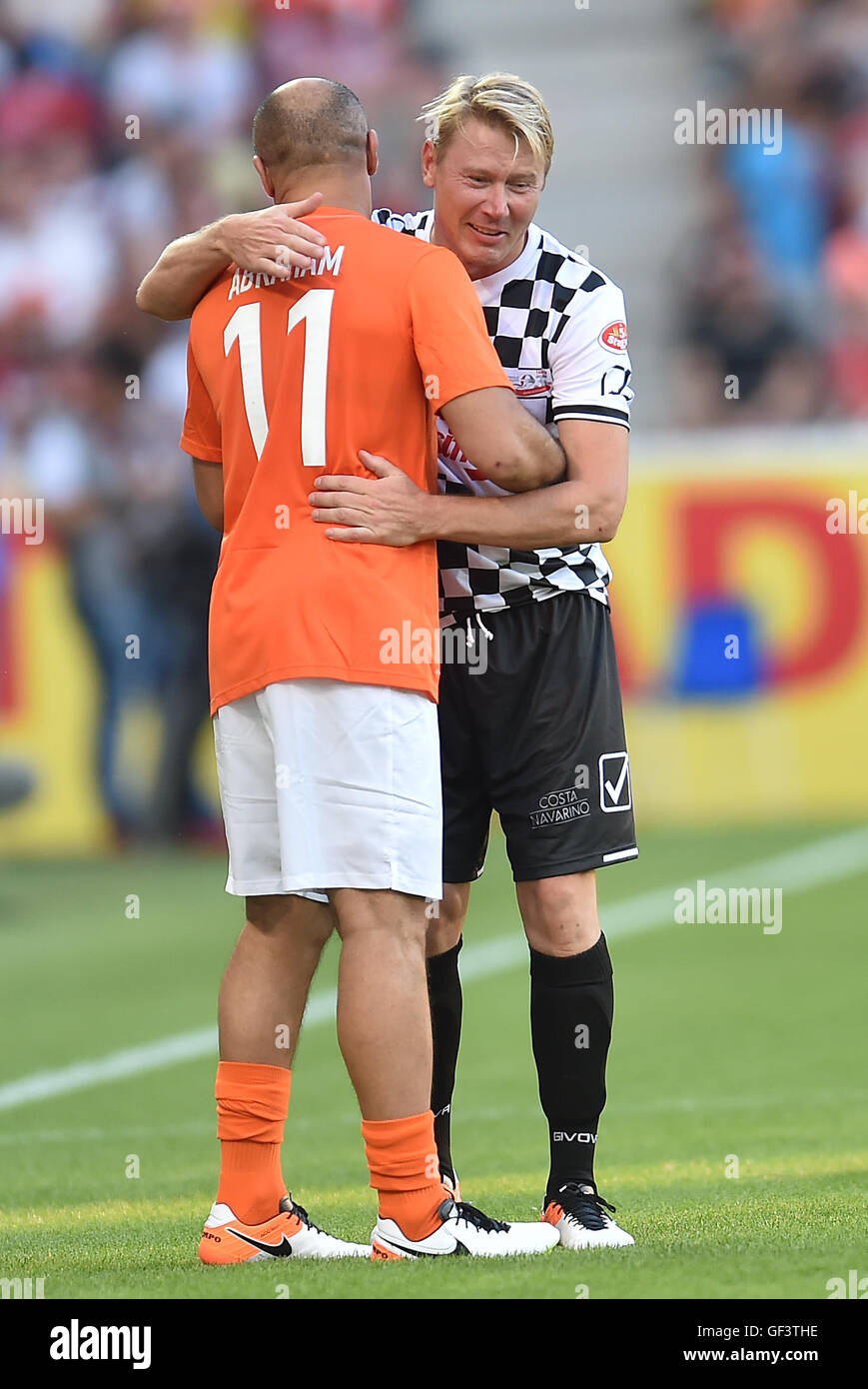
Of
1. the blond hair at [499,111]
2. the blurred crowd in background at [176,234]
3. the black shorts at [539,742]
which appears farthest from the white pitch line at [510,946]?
the blurred crowd in background at [176,234]

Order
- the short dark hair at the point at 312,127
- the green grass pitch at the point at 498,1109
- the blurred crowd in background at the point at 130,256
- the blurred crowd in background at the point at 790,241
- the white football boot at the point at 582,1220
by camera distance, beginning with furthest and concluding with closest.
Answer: the blurred crowd in background at the point at 790,241 → the blurred crowd in background at the point at 130,256 → the white football boot at the point at 582,1220 → the short dark hair at the point at 312,127 → the green grass pitch at the point at 498,1109

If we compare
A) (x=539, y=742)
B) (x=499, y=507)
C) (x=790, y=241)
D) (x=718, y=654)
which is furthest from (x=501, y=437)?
(x=790, y=241)

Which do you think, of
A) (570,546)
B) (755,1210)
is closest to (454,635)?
(570,546)

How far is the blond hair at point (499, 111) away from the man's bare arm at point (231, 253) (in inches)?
13.9

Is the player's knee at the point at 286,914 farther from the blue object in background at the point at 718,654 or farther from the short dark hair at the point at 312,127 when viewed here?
the blue object in background at the point at 718,654

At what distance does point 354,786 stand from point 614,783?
71 centimetres

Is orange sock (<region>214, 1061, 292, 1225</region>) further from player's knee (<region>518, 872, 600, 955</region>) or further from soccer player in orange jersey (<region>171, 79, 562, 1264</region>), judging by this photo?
player's knee (<region>518, 872, 600, 955</region>)

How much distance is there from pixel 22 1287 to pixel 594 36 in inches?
524

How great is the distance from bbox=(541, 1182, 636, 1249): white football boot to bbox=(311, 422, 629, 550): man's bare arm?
4.06 feet

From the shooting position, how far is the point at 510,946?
27.4 ft

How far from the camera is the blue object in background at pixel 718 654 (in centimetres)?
1109

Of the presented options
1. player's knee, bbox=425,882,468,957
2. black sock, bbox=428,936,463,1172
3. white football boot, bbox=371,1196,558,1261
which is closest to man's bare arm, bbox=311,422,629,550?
player's knee, bbox=425,882,468,957
